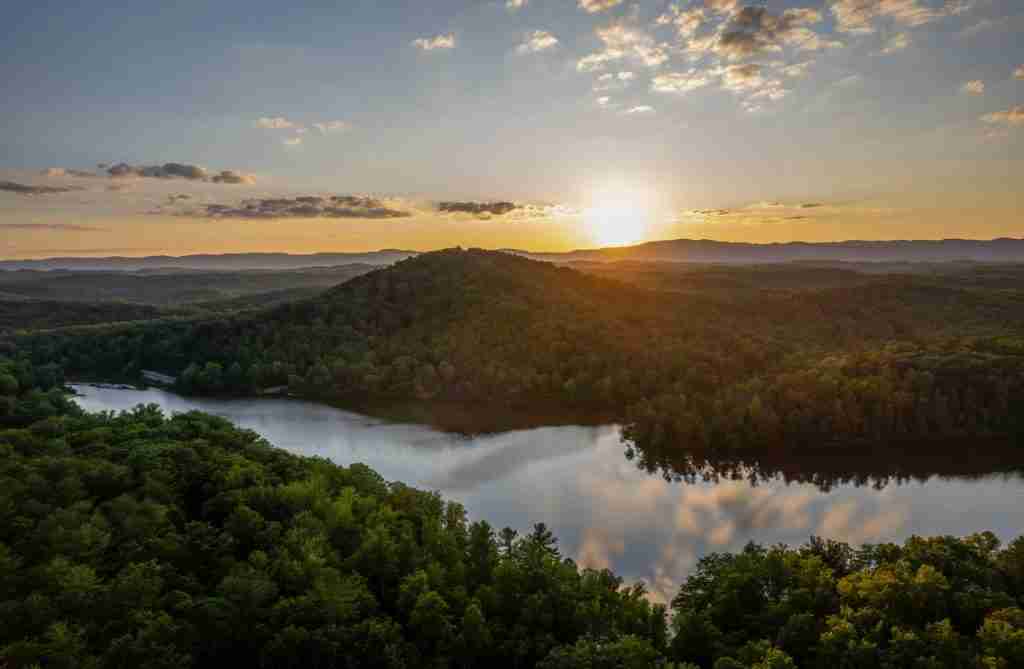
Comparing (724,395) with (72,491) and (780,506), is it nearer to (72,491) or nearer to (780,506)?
(780,506)

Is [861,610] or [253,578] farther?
[253,578]

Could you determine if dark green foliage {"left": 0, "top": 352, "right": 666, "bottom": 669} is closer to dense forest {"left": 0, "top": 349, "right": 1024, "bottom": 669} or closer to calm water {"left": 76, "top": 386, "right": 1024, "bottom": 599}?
dense forest {"left": 0, "top": 349, "right": 1024, "bottom": 669}

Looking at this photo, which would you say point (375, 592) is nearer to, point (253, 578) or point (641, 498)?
point (253, 578)

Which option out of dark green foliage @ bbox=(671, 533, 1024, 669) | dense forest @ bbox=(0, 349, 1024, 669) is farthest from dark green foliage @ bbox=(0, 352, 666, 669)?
dark green foliage @ bbox=(671, 533, 1024, 669)

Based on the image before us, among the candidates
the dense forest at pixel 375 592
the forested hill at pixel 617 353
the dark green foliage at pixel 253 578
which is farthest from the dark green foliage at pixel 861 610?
the forested hill at pixel 617 353

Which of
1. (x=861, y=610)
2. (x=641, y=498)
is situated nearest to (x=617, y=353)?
(x=641, y=498)

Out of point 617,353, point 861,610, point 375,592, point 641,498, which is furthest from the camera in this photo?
point 617,353
